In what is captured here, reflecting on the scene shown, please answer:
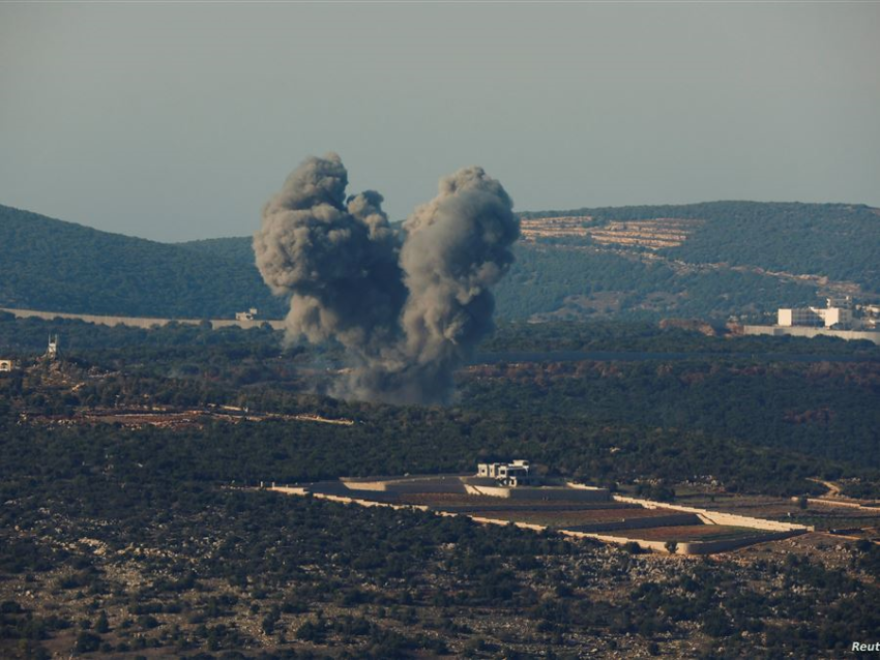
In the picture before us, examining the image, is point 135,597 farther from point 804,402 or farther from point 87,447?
point 804,402

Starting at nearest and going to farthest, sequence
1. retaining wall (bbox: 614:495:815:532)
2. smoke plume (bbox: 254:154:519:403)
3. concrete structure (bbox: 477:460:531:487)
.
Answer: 1. retaining wall (bbox: 614:495:815:532)
2. concrete structure (bbox: 477:460:531:487)
3. smoke plume (bbox: 254:154:519:403)

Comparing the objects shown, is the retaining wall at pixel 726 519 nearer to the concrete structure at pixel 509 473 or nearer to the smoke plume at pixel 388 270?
the concrete structure at pixel 509 473

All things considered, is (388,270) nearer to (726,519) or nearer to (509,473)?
(509,473)

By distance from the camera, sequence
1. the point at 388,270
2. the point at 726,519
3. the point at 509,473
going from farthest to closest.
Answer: the point at 388,270 < the point at 509,473 < the point at 726,519

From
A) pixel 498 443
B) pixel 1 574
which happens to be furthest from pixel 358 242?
pixel 1 574

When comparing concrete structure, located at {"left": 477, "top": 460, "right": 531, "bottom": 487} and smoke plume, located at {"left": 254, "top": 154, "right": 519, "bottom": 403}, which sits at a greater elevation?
smoke plume, located at {"left": 254, "top": 154, "right": 519, "bottom": 403}

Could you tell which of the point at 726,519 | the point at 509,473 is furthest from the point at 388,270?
the point at 726,519

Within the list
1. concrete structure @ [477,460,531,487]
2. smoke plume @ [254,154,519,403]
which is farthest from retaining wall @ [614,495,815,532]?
smoke plume @ [254,154,519,403]

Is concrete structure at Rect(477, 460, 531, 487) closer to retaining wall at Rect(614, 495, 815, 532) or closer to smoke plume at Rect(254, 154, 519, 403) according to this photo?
retaining wall at Rect(614, 495, 815, 532)
